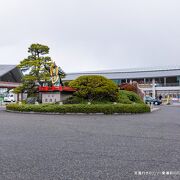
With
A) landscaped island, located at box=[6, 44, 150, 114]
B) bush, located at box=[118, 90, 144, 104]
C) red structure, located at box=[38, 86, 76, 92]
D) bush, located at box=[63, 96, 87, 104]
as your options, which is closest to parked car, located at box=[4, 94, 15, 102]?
landscaped island, located at box=[6, 44, 150, 114]

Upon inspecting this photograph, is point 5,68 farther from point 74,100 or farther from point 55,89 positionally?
point 74,100

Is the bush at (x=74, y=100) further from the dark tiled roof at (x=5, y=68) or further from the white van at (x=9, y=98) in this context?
the dark tiled roof at (x=5, y=68)

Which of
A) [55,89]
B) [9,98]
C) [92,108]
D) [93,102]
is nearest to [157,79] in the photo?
[9,98]

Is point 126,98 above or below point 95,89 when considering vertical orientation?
below

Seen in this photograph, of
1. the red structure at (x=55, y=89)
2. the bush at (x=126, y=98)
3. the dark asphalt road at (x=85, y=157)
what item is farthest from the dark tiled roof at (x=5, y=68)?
the dark asphalt road at (x=85, y=157)

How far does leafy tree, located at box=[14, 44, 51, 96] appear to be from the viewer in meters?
26.4

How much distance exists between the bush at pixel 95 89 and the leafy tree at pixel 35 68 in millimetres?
5710

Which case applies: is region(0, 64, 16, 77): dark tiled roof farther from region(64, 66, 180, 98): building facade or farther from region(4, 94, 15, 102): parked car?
region(64, 66, 180, 98): building facade

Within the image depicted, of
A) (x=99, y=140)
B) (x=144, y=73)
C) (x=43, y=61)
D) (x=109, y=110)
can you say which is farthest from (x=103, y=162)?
(x=144, y=73)

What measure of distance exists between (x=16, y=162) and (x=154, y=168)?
2.56m

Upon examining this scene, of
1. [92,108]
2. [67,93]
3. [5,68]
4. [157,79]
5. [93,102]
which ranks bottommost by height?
[92,108]

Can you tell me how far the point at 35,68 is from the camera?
87.5 feet

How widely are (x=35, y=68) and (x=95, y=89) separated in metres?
8.39

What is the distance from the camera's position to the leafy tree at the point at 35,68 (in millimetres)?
26438
